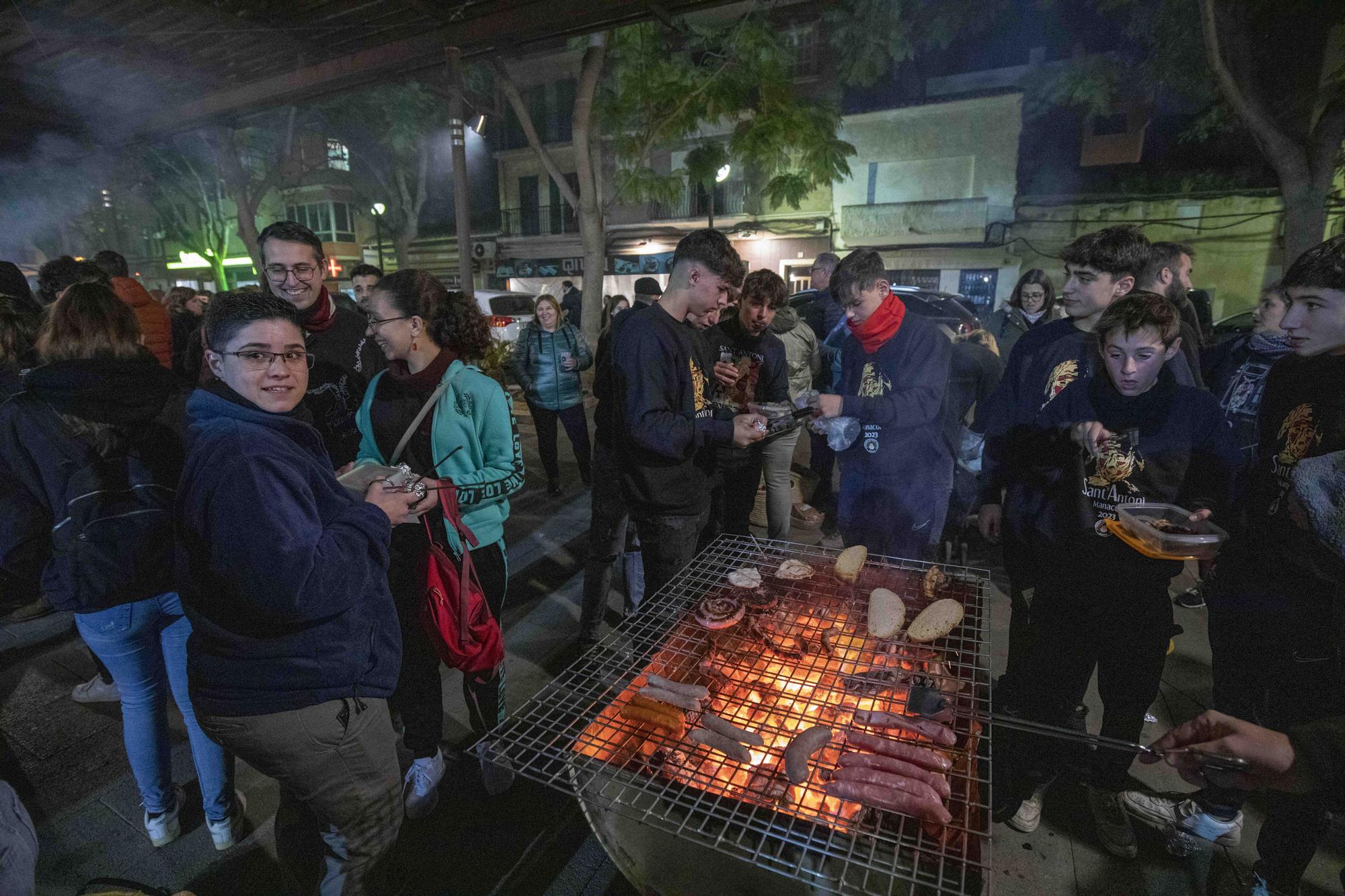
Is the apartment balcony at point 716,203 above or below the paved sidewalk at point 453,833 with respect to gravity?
above

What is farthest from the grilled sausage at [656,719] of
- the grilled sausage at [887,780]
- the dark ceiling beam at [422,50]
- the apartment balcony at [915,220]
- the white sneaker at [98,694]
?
the apartment balcony at [915,220]

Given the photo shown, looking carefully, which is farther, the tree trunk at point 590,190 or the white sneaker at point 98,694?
the tree trunk at point 590,190

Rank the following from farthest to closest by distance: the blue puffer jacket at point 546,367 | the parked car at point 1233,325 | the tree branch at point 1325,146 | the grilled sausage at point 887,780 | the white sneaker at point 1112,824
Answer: the parked car at point 1233,325
the tree branch at point 1325,146
the blue puffer jacket at point 546,367
the white sneaker at point 1112,824
the grilled sausage at point 887,780

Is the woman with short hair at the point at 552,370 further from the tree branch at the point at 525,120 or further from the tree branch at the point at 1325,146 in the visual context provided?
the tree branch at the point at 1325,146

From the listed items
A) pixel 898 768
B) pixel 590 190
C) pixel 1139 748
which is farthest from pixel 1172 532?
pixel 590 190

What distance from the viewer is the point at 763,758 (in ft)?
6.57

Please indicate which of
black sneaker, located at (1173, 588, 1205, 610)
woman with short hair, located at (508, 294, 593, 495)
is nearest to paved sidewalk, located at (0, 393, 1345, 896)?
black sneaker, located at (1173, 588, 1205, 610)

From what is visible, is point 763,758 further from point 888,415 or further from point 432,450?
point 888,415

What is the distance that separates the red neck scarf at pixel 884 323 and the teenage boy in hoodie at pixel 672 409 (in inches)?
48.4

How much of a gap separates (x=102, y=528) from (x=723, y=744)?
2.46 metres

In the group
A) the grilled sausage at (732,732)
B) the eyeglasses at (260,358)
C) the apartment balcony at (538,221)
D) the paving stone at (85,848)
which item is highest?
the apartment balcony at (538,221)

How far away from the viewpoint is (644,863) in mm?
1915

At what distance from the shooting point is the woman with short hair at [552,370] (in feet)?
21.9

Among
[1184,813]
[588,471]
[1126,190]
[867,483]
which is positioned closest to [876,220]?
[1126,190]
